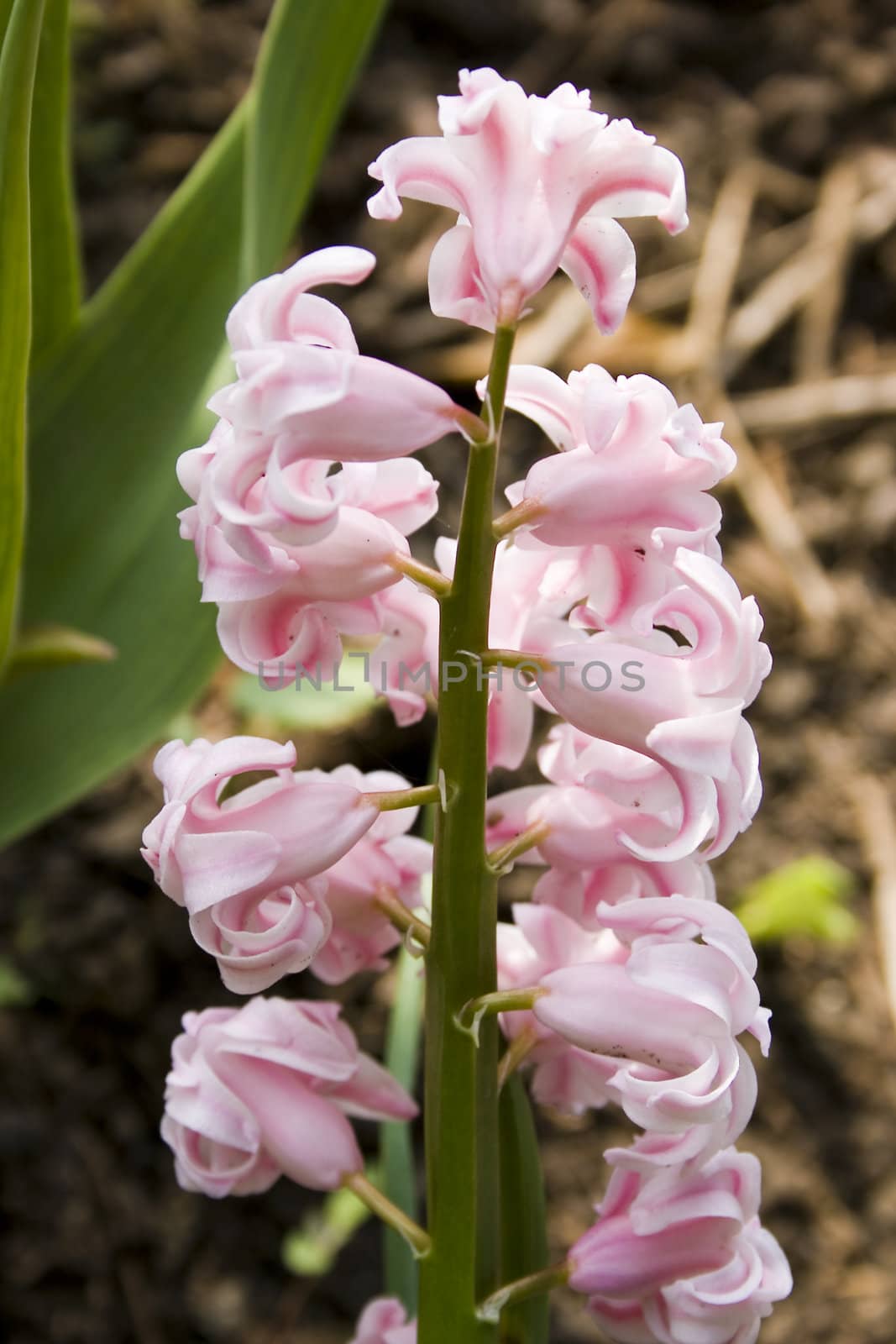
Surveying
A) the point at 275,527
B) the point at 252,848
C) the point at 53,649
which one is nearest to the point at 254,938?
the point at 252,848

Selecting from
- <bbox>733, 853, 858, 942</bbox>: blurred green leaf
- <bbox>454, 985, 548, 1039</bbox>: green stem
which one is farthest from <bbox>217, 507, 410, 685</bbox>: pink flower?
<bbox>733, 853, 858, 942</bbox>: blurred green leaf

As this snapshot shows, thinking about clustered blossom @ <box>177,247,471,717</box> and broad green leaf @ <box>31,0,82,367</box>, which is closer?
clustered blossom @ <box>177,247,471,717</box>

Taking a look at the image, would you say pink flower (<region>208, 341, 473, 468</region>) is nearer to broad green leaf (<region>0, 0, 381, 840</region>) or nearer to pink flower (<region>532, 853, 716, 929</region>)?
pink flower (<region>532, 853, 716, 929</region>)

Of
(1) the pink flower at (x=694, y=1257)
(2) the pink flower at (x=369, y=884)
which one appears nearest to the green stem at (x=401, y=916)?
(2) the pink flower at (x=369, y=884)

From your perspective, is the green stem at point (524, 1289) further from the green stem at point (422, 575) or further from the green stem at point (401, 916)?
the green stem at point (422, 575)

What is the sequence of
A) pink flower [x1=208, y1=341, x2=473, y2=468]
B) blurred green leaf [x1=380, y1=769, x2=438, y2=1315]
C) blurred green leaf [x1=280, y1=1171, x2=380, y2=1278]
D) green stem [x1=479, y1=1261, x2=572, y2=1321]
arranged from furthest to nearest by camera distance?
blurred green leaf [x1=280, y1=1171, x2=380, y2=1278] < blurred green leaf [x1=380, y1=769, x2=438, y2=1315] < green stem [x1=479, y1=1261, x2=572, y2=1321] < pink flower [x1=208, y1=341, x2=473, y2=468]

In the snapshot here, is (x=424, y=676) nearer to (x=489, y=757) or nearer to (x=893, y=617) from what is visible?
(x=489, y=757)

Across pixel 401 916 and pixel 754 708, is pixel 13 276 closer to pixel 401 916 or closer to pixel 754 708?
pixel 401 916
